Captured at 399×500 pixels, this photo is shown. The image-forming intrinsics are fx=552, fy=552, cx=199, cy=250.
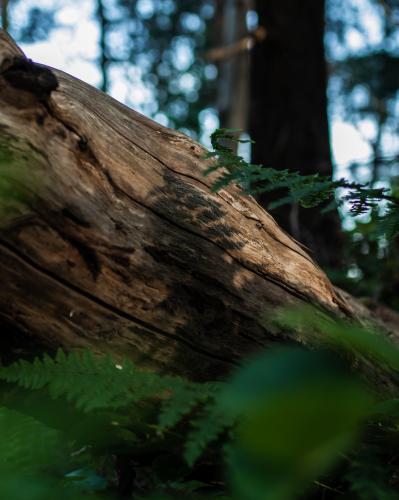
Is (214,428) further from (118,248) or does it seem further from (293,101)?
(293,101)

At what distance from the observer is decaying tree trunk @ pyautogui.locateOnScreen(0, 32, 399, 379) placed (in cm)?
172

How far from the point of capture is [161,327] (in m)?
1.89

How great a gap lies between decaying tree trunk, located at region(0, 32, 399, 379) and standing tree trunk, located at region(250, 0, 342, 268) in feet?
13.1

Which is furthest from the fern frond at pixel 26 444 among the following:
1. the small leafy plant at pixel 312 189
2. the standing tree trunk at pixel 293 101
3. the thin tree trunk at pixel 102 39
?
the thin tree trunk at pixel 102 39

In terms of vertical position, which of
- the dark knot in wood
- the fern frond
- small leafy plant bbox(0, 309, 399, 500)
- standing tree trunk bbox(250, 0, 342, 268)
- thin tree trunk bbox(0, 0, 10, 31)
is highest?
thin tree trunk bbox(0, 0, 10, 31)

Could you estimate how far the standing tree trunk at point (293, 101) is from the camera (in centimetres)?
618

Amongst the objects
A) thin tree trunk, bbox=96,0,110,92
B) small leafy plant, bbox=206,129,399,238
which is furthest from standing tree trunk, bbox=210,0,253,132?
small leafy plant, bbox=206,129,399,238

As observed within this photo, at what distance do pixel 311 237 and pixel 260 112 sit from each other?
2295 millimetres

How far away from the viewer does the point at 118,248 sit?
1812mm

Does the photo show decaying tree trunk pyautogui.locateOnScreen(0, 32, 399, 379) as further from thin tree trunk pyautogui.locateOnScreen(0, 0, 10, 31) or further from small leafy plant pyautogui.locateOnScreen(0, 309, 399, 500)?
thin tree trunk pyautogui.locateOnScreen(0, 0, 10, 31)

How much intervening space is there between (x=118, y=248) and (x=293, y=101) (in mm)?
5898

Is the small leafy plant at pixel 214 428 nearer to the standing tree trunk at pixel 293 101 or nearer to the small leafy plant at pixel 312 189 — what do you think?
the small leafy plant at pixel 312 189

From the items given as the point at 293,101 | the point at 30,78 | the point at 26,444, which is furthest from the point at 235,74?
the point at 26,444

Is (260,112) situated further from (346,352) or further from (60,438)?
(60,438)
